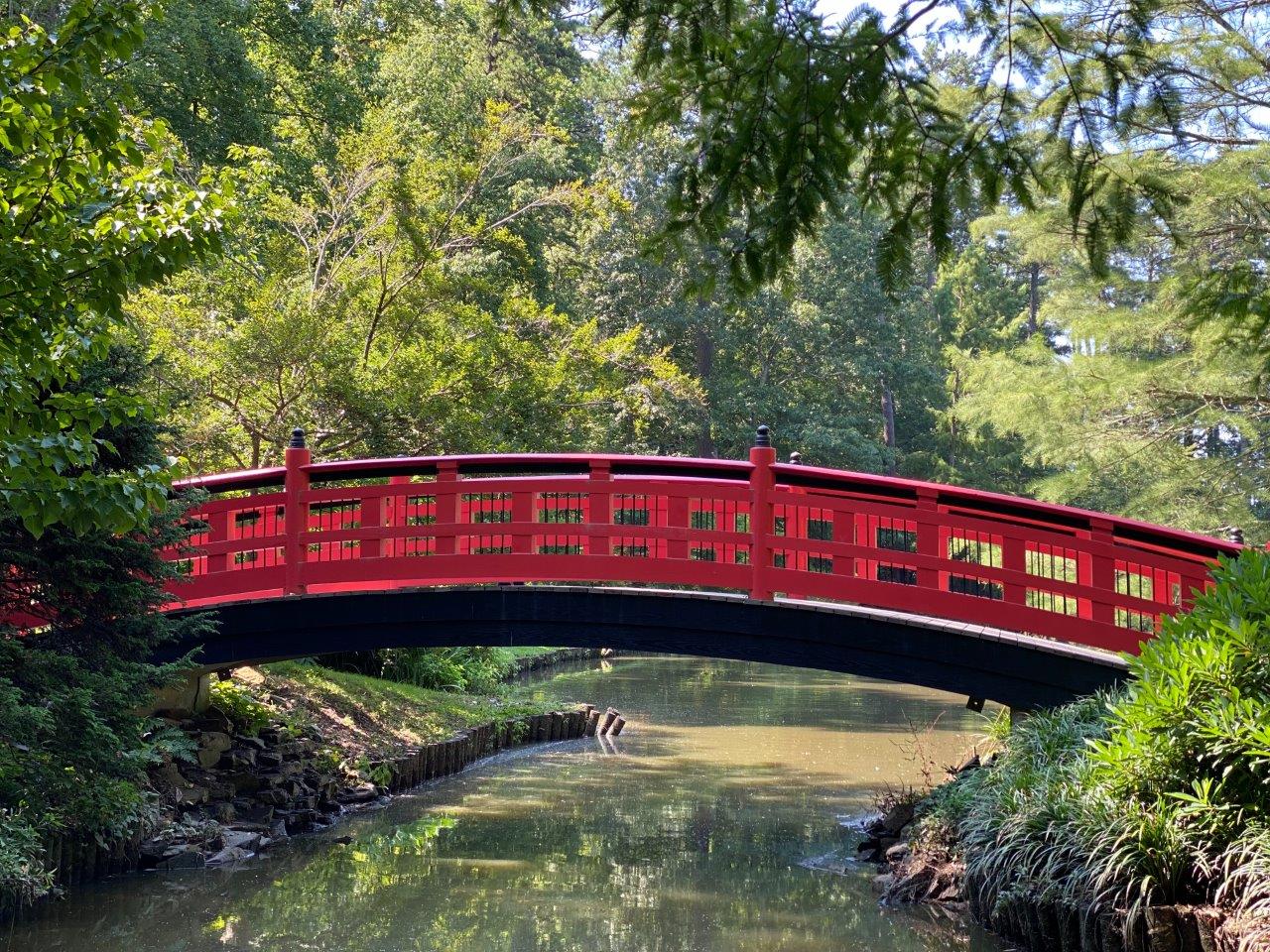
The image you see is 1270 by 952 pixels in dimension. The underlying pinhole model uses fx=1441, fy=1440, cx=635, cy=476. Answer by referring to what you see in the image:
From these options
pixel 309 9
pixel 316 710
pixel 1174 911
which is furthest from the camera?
pixel 309 9

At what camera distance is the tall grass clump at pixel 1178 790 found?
6.19 metres

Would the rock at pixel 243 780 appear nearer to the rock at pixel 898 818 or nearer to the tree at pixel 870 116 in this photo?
the rock at pixel 898 818

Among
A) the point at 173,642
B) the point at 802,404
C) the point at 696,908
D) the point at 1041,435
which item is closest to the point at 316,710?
the point at 173,642

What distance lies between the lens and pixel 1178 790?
21.4 feet

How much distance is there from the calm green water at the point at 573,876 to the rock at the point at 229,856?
182mm

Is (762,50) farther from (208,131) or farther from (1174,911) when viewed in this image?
(208,131)

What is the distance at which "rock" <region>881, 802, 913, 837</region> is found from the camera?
9.37 meters

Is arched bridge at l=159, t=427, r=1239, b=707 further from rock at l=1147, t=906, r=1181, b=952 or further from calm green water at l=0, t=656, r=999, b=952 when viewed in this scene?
rock at l=1147, t=906, r=1181, b=952

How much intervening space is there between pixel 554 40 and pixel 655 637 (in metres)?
26.3

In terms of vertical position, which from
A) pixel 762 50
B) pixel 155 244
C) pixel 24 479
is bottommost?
pixel 24 479

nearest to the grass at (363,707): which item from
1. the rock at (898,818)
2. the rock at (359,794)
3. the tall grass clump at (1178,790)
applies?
the rock at (359,794)

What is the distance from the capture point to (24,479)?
5.02 m

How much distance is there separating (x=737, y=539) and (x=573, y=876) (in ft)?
7.59

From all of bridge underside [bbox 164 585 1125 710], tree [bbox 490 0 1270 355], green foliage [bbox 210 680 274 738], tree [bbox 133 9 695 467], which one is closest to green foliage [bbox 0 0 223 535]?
tree [bbox 490 0 1270 355]
